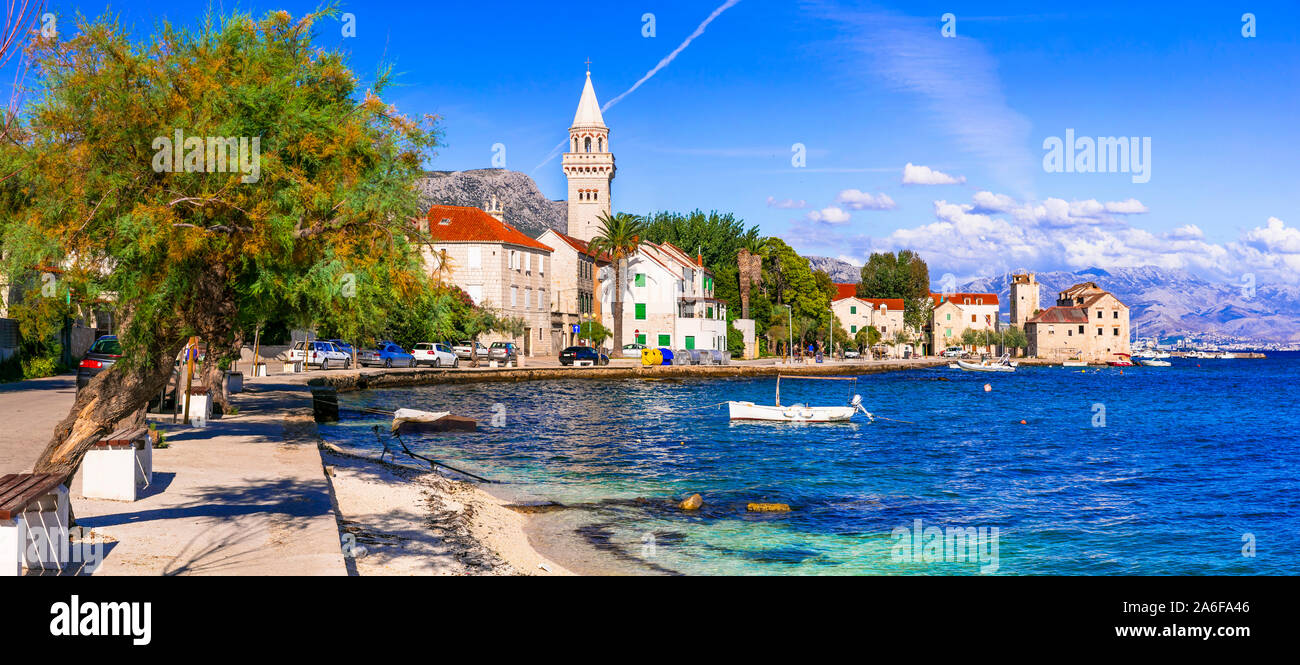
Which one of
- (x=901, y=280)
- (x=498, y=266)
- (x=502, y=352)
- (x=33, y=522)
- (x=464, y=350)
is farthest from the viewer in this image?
(x=901, y=280)

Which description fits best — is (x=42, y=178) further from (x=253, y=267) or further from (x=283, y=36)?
(x=283, y=36)

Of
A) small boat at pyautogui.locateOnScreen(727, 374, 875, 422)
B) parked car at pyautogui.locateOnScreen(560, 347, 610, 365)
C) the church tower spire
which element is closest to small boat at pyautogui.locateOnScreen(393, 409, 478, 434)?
small boat at pyautogui.locateOnScreen(727, 374, 875, 422)

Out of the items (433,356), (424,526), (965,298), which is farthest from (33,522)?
(965,298)

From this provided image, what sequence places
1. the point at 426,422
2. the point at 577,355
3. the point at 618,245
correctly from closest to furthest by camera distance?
the point at 426,422, the point at 577,355, the point at 618,245

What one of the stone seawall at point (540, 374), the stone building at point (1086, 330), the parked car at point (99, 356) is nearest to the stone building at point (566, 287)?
the stone seawall at point (540, 374)

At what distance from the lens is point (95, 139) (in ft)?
38.6

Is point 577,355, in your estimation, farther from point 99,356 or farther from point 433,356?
point 99,356

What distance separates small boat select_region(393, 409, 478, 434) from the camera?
3341 centimetres

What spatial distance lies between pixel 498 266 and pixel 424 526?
6043 cm

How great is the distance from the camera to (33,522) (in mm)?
8812

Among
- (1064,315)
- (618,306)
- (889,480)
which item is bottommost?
(889,480)

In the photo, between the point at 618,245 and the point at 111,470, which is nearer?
the point at 111,470
